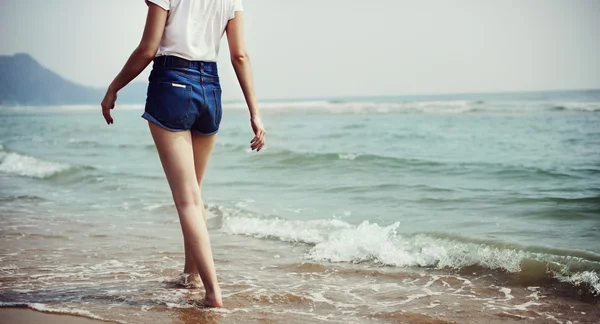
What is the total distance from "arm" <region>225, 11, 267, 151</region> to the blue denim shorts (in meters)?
0.16

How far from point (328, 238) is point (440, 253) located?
3.61ft

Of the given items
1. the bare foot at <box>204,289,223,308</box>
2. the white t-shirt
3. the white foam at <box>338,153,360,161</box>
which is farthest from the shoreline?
the white foam at <box>338,153,360,161</box>

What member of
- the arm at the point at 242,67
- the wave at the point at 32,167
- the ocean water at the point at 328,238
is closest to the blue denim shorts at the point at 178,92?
the arm at the point at 242,67

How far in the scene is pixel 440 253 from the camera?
4.38 meters

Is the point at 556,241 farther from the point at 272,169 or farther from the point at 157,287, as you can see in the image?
the point at 272,169

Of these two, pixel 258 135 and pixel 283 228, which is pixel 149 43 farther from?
pixel 283 228

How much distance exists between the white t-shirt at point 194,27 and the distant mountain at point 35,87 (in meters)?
31.4

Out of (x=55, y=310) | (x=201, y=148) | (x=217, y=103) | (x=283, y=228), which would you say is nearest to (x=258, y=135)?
(x=217, y=103)

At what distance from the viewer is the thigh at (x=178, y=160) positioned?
2.88 meters

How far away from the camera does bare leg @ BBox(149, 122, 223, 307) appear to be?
2.91m

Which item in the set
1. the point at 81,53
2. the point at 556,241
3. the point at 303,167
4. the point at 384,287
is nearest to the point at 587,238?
the point at 556,241

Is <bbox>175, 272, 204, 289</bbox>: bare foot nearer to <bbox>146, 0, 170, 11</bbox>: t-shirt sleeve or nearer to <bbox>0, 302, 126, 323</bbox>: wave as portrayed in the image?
<bbox>0, 302, 126, 323</bbox>: wave

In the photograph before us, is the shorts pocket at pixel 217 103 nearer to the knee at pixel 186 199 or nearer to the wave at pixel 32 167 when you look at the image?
the knee at pixel 186 199

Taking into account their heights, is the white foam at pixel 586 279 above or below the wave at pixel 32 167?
above
